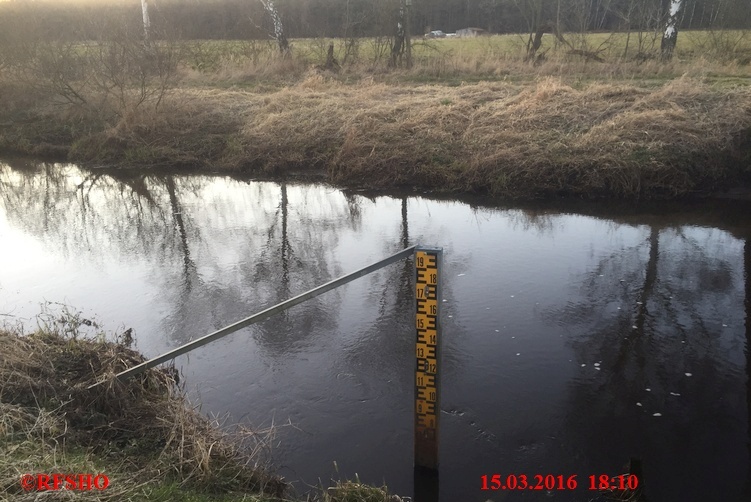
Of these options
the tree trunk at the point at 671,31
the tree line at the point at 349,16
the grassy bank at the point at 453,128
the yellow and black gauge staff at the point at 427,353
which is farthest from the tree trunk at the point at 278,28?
the yellow and black gauge staff at the point at 427,353

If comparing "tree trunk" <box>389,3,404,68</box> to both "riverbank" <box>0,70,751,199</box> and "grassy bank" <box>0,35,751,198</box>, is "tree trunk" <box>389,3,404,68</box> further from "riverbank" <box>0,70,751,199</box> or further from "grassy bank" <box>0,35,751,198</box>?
"riverbank" <box>0,70,751,199</box>

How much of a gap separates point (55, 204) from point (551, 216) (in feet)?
31.6

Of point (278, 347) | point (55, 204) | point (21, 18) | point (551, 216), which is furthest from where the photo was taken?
point (21, 18)

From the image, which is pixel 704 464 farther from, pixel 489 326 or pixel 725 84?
pixel 725 84

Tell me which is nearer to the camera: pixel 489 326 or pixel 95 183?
pixel 489 326

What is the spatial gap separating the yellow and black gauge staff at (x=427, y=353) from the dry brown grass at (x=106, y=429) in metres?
1.04

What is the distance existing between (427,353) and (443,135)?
9655 mm

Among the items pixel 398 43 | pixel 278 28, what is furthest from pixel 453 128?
pixel 278 28

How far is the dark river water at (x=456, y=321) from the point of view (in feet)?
15.0

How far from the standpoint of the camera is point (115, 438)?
430cm

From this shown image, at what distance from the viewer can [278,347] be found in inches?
245

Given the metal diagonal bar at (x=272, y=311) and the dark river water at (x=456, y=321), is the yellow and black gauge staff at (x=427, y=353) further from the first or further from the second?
the dark river water at (x=456, y=321)

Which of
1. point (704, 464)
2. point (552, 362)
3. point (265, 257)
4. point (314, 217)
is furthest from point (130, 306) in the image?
point (704, 464)

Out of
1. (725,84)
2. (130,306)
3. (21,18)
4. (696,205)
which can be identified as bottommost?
(130,306)
